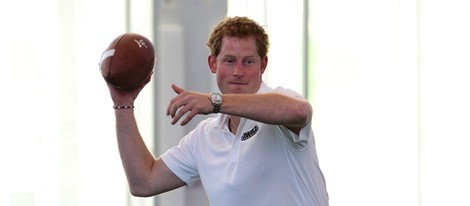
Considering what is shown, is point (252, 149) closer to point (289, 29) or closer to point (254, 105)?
point (254, 105)

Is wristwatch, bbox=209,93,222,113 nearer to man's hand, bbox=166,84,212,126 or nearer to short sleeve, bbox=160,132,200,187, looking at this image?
man's hand, bbox=166,84,212,126

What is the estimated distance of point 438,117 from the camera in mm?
2896

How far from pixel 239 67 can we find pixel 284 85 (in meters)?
0.97

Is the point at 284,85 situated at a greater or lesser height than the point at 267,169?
greater

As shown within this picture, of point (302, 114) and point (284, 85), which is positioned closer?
point (302, 114)

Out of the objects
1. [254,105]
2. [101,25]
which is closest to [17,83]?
[101,25]

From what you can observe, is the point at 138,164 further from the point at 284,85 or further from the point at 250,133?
the point at 284,85

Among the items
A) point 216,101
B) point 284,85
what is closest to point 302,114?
point 216,101

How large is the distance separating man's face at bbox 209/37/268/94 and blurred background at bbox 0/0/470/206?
3.01 feet

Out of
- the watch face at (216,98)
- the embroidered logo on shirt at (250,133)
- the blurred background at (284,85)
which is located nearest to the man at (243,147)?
the embroidered logo on shirt at (250,133)

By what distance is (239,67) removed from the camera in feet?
5.98

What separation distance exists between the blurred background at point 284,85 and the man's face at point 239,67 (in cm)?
92

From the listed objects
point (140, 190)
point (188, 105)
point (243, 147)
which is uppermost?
point (188, 105)

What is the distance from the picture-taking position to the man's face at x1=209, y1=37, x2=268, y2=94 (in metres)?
1.82
